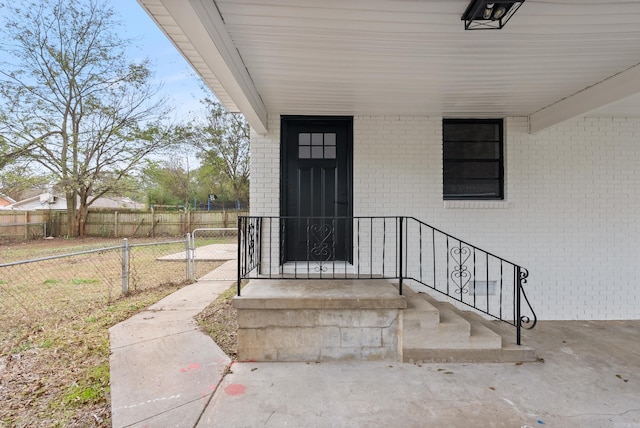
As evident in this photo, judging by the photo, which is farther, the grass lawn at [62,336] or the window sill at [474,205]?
the window sill at [474,205]

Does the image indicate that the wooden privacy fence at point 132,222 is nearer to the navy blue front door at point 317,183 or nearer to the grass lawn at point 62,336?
the grass lawn at point 62,336

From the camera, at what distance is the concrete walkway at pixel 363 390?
2.00m

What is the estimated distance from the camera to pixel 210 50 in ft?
6.77

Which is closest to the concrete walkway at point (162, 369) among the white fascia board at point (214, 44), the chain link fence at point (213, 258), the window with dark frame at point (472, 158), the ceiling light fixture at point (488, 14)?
the chain link fence at point (213, 258)

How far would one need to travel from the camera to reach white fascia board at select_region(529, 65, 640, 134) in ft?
9.27

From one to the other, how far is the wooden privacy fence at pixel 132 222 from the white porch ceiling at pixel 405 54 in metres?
10.2

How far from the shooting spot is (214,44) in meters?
2.00

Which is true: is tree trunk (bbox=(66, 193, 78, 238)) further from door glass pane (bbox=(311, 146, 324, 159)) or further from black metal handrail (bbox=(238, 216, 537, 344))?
door glass pane (bbox=(311, 146, 324, 159))

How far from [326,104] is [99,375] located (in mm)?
3493

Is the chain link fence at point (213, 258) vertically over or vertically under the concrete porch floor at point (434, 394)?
over

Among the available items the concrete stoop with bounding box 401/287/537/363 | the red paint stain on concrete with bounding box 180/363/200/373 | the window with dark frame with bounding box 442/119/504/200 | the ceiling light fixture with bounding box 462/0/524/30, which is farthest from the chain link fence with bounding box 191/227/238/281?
the ceiling light fixture with bounding box 462/0/524/30

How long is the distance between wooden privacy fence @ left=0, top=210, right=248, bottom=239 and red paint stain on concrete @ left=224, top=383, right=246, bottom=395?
10.8 metres

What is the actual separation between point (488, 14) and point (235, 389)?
3.19 metres

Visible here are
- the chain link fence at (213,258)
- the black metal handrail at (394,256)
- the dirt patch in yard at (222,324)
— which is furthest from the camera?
the chain link fence at (213,258)
